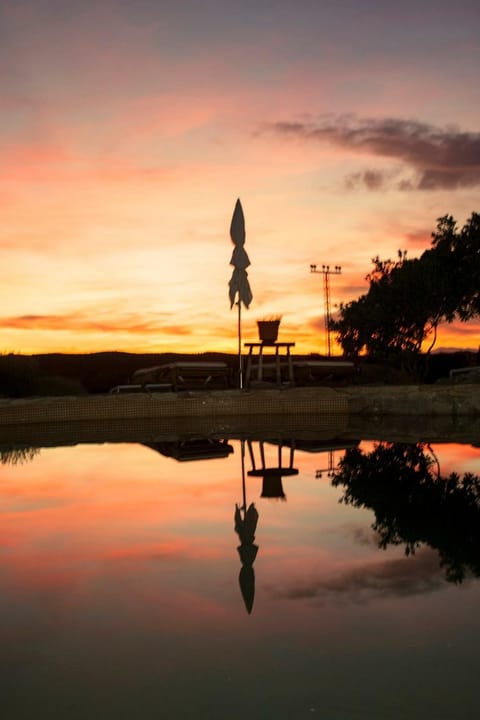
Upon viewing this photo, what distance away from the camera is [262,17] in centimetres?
1034

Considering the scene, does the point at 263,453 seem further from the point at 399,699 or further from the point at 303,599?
the point at 399,699

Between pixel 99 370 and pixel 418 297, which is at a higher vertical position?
pixel 418 297

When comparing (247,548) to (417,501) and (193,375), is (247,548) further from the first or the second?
(193,375)

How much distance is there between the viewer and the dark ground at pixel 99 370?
13797mm

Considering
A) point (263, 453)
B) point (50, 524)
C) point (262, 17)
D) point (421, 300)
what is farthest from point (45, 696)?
point (421, 300)

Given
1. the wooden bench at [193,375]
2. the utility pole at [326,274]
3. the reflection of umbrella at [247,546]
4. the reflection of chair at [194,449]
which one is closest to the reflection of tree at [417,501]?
the reflection of umbrella at [247,546]

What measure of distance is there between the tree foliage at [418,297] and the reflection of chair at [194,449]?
1123 cm

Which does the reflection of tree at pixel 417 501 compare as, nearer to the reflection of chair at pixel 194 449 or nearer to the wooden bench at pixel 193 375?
the reflection of chair at pixel 194 449

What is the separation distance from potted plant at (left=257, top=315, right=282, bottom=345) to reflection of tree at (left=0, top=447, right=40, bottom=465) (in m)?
5.59

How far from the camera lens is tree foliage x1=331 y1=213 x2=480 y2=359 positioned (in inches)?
695

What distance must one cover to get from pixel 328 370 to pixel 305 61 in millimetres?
6555

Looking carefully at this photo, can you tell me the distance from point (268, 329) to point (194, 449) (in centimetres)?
506

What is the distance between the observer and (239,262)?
1212cm

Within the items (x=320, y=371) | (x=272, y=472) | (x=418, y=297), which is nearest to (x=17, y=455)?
(x=272, y=472)
